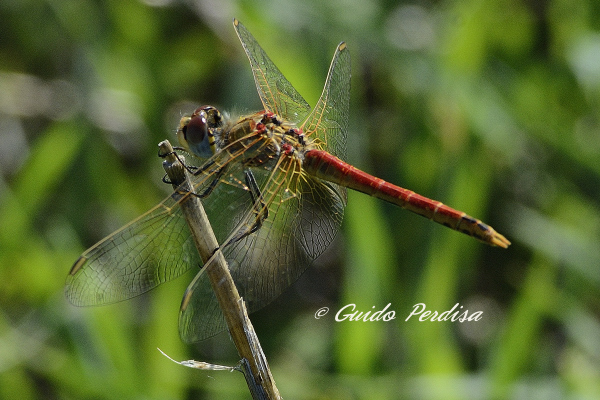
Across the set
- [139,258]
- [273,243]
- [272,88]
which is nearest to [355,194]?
[272,88]

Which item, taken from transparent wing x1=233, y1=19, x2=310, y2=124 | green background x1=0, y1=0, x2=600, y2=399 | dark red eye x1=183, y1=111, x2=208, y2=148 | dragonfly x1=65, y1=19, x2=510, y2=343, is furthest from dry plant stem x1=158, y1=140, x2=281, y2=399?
green background x1=0, y1=0, x2=600, y2=399

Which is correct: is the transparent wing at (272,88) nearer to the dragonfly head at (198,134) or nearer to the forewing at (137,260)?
the dragonfly head at (198,134)

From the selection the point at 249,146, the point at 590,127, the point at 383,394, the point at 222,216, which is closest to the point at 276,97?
the point at 249,146

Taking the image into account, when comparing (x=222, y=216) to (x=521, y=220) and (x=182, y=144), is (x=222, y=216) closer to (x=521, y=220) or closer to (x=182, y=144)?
(x=182, y=144)

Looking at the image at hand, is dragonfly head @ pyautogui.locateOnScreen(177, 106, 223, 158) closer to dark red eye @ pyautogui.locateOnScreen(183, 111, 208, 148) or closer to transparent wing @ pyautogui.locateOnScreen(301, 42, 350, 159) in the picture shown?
dark red eye @ pyautogui.locateOnScreen(183, 111, 208, 148)

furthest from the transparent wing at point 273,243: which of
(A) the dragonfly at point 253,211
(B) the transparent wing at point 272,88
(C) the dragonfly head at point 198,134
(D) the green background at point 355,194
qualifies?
(D) the green background at point 355,194

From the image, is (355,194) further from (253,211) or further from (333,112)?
(253,211)
